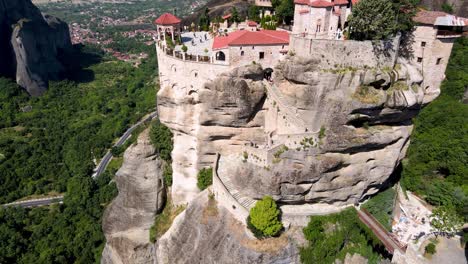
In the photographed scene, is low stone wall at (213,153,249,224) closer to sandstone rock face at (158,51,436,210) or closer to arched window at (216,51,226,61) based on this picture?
sandstone rock face at (158,51,436,210)

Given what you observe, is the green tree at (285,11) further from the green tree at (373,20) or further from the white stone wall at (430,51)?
the white stone wall at (430,51)

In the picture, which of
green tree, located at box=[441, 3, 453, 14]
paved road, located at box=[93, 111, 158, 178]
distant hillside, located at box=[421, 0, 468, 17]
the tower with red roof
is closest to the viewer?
Result: the tower with red roof

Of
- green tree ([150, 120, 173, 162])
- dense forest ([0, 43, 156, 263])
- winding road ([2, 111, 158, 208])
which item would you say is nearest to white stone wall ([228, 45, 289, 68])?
green tree ([150, 120, 173, 162])

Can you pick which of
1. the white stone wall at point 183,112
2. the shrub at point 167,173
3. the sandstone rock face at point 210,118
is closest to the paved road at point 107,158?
the shrub at point 167,173

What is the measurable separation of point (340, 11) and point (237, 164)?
17054 millimetres

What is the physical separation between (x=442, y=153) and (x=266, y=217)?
65.4ft

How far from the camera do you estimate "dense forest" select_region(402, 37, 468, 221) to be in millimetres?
33906

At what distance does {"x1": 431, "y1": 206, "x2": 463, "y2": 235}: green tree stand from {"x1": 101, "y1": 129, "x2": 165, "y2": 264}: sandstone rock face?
27913 millimetres

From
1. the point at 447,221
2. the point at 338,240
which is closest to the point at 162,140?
the point at 338,240

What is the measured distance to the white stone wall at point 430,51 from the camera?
3372cm

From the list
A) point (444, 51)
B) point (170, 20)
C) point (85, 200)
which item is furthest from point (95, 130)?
point (444, 51)

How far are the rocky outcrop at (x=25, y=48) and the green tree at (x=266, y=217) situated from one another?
9953 centimetres

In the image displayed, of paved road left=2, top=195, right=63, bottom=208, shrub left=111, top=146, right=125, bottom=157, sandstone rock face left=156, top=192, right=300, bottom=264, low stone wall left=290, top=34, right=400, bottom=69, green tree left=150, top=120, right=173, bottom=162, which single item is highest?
low stone wall left=290, top=34, right=400, bottom=69

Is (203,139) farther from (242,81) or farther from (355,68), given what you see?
(355,68)
